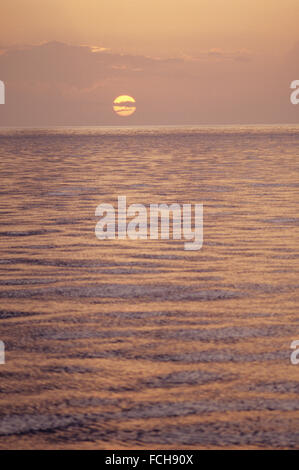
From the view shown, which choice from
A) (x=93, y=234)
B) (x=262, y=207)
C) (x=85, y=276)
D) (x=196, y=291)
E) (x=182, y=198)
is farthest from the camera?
(x=182, y=198)

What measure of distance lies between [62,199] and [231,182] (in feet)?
19.9

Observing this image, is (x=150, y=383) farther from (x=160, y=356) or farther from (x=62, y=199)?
(x=62, y=199)

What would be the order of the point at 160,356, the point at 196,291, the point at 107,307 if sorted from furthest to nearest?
the point at 196,291 → the point at 107,307 → the point at 160,356

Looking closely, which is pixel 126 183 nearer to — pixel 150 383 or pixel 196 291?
pixel 196 291

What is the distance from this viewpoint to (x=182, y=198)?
15383mm

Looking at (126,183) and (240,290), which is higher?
(126,183)

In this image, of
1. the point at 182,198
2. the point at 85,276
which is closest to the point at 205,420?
the point at 85,276

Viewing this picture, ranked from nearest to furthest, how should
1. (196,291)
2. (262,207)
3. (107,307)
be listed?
1. (107,307)
2. (196,291)
3. (262,207)

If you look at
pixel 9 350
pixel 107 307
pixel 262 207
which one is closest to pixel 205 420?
pixel 9 350

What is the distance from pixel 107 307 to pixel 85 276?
1.35 metres

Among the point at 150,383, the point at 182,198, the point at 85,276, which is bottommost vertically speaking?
the point at 150,383

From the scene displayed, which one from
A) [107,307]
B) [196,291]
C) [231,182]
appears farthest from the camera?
[231,182]

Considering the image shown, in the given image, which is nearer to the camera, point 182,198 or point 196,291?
point 196,291

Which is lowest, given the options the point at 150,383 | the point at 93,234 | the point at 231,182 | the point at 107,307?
the point at 150,383
